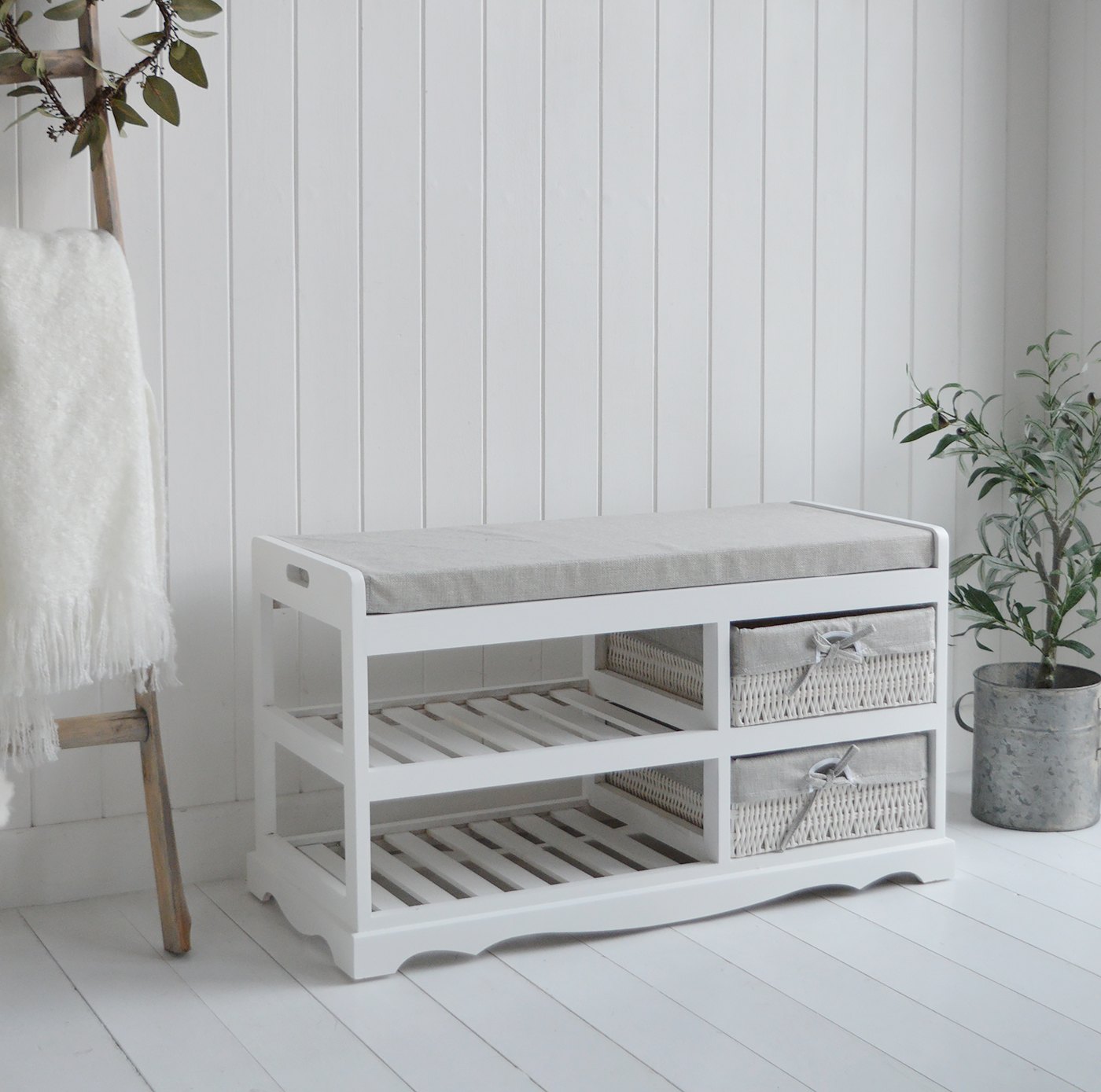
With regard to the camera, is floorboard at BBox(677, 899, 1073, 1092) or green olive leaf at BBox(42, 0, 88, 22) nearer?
floorboard at BBox(677, 899, 1073, 1092)

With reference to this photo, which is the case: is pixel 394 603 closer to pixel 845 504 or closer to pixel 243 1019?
pixel 243 1019

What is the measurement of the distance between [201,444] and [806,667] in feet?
3.08

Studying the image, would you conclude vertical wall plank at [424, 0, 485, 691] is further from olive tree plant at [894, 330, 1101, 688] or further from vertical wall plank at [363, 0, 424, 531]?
olive tree plant at [894, 330, 1101, 688]

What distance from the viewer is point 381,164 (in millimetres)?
2086

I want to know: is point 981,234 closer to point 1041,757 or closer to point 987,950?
point 1041,757

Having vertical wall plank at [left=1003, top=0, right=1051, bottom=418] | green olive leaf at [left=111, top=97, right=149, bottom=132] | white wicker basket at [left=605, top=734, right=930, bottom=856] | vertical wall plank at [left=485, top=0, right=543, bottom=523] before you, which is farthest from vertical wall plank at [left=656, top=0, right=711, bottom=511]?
green olive leaf at [left=111, top=97, right=149, bottom=132]

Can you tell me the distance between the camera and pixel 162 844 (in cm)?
182

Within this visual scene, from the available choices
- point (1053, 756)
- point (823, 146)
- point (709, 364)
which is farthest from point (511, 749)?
point (823, 146)

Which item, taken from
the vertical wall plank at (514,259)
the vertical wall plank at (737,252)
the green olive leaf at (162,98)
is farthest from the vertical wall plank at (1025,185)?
the green olive leaf at (162,98)

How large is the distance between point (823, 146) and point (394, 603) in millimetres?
1247

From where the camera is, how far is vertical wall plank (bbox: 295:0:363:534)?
2033 millimetres

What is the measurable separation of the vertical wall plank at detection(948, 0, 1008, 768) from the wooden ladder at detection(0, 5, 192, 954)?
1.50 meters

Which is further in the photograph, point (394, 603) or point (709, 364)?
point (709, 364)

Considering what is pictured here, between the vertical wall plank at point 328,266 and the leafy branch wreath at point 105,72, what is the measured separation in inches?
11.2
